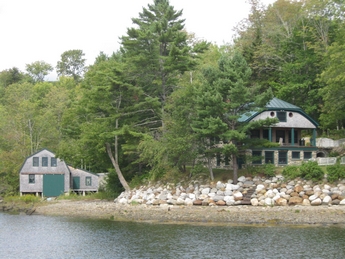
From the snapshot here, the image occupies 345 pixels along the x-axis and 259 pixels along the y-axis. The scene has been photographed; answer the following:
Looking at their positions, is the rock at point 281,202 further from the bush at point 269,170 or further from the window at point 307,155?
the window at point 307,155

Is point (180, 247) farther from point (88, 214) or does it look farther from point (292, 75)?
point (292, 75)

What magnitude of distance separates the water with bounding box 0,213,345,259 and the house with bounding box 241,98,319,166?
48.7ft

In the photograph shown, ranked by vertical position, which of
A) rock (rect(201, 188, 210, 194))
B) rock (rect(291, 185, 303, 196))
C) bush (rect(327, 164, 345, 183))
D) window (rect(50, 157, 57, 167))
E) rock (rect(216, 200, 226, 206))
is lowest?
rock (rect(216, 200, 226, 206))

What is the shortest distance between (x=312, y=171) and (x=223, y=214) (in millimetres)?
8539

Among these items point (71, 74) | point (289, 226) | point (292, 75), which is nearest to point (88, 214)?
point (289, 226)

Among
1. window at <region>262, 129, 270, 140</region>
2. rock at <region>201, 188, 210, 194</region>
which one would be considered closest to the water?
rock at <region>201, 188, 210, 194</region>

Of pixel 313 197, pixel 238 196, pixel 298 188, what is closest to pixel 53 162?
pixel 238 196

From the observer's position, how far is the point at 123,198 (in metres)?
48.0

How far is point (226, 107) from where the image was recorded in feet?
142

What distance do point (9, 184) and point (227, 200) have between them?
98.0 feet

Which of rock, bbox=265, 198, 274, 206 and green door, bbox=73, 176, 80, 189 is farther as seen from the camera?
green door, bbox=73, 176, 80, 189

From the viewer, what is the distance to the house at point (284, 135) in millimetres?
47375

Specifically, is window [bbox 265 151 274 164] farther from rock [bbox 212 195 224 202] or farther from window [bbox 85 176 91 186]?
window [bbox 85 176 91 186]

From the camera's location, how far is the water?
26.9 metres
